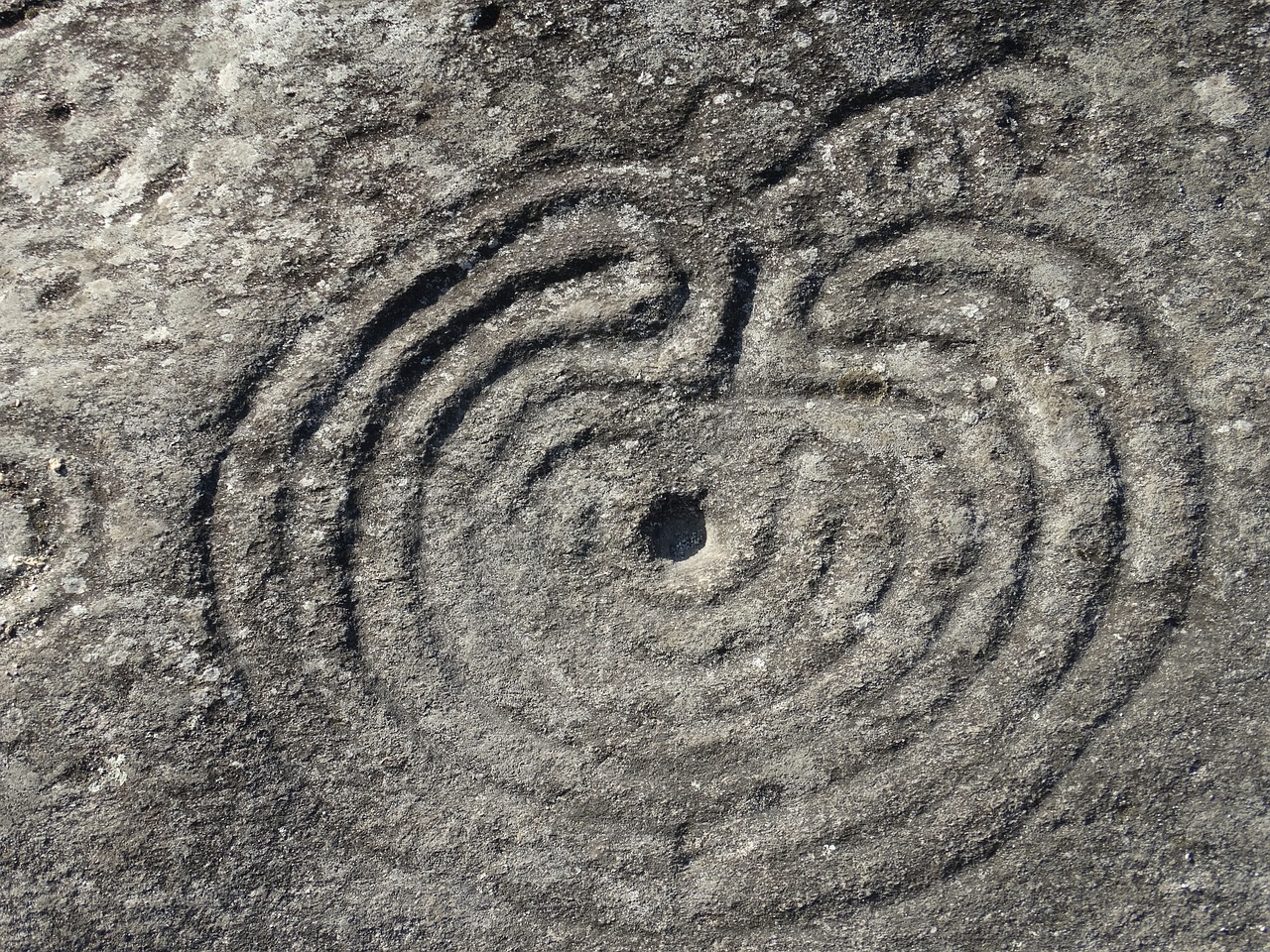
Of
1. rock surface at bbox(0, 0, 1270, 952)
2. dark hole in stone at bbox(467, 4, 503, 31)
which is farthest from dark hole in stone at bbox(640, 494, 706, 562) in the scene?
dark hole in stone at bbox(467, 4, 503, 31)

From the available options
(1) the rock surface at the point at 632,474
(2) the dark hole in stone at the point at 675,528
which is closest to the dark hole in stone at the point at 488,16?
(1) the rock surface at the point at 632,474

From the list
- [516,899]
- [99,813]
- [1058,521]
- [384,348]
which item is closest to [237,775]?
[99,813]

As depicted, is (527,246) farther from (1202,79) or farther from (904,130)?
(1202,79)

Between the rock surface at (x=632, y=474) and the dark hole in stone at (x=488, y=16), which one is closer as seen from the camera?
the rock surface at (x=632, y=474)

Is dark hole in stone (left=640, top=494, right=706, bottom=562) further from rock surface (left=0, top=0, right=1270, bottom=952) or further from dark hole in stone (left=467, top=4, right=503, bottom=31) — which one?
dark hole in stone (left=467, top=4, right=503, bottom=31)

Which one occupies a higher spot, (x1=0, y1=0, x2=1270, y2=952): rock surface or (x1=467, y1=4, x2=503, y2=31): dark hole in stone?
(x1=467, y1=4, x2=503, y2=31): dark hole in stone

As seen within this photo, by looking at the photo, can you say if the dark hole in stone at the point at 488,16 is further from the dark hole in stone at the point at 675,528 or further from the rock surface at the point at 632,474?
the dark hole in stone at the point at 675,528

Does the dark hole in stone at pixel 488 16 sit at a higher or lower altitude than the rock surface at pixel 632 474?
higher
